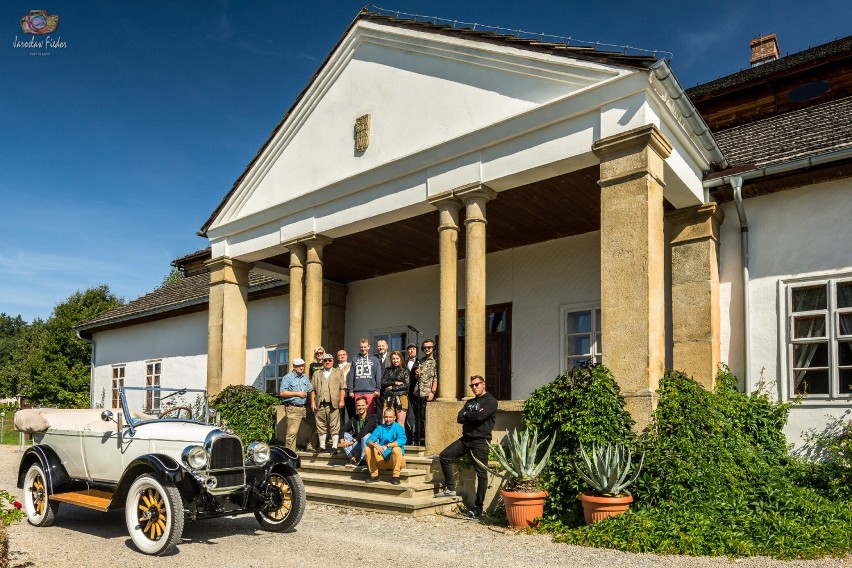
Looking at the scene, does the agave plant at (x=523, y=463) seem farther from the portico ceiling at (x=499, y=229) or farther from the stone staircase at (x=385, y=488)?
the portico ceiling at (x=499, y=229)

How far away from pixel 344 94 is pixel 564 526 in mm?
8324

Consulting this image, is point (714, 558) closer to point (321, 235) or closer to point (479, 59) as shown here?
point (479, 59)

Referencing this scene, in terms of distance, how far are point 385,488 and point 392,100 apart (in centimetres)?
614

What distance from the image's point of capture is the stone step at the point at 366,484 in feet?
30.4

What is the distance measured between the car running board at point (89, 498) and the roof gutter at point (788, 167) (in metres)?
8.85

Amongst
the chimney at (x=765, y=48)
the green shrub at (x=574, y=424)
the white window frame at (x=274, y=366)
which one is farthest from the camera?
the white window frame at (x=274, y=366)

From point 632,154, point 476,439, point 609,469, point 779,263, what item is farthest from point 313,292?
point 779,263

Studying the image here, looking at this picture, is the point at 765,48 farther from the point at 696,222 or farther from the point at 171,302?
the point at 171,302

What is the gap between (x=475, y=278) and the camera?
10227mm

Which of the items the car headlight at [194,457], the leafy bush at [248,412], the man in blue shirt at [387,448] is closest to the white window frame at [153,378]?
the leafy bush at [248,412]

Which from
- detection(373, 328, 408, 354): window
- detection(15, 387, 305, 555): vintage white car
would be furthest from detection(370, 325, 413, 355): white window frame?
detection(15, 387, 305, 555): vintage white car

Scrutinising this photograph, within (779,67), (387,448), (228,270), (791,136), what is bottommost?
(387,448)

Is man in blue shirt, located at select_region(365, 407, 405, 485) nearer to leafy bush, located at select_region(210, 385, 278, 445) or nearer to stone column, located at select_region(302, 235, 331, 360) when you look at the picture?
stone column, located at select_region(302, 235, 331, 360)

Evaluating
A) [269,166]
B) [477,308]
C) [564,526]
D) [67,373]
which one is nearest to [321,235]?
[269,166]
